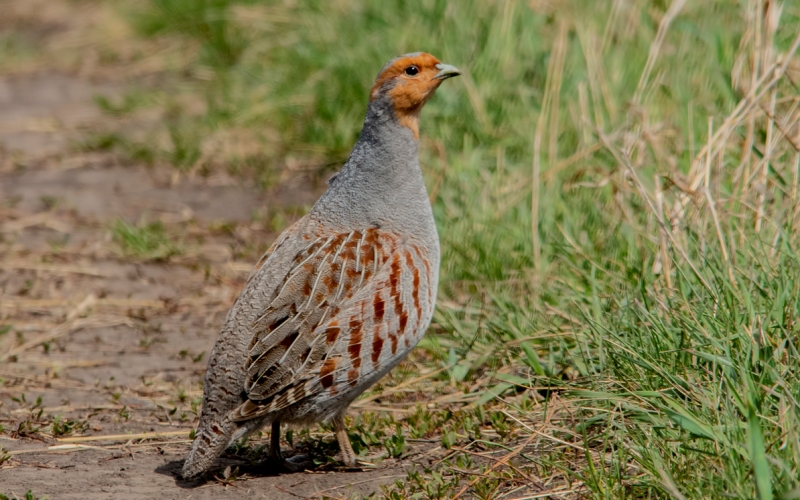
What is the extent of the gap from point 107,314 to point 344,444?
2259 mm

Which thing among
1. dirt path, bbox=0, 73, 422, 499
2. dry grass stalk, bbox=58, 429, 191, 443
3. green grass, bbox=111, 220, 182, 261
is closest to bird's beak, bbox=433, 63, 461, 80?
dirt path, bbox=0, 73, 422, 499

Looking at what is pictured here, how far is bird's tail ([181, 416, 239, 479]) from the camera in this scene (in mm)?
3391

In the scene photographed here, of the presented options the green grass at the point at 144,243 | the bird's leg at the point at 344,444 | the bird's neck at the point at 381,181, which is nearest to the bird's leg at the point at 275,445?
the bird's leg at the point at 344,444

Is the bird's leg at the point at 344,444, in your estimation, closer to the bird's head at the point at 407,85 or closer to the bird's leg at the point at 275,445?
the bird's leg at the point at 275,445

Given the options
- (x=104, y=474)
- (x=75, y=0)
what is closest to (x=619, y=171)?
(x=104, y=474)

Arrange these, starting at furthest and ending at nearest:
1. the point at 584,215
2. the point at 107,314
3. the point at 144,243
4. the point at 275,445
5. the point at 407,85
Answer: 1. the point at 144,243
2. the point at 107,314
3. the point at 584,215
4. the point at 407,85
5. the point at 275,445

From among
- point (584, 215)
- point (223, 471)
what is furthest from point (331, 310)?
point (584, 215)

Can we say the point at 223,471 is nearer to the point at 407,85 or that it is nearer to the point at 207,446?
the point at 207,446

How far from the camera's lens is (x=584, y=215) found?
5078 mm

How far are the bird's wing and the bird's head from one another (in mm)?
606

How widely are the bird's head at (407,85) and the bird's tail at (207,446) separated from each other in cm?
138

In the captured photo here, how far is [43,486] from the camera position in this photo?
136 inches

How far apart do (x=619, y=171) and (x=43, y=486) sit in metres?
3.07

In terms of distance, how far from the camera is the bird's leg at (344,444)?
12.0 ft
